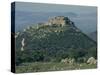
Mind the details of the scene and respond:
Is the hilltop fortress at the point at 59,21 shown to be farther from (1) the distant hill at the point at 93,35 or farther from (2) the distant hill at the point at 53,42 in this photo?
(1) the distant hill at the point at 93,35

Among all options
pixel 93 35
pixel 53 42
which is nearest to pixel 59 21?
pixel 53 42

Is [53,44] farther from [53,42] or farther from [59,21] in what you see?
[59,21]

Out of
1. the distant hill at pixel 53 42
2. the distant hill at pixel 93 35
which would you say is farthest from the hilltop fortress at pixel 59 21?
the distant hill at pixel 93 35

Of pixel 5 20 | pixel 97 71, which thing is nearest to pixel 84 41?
pixel 97 71

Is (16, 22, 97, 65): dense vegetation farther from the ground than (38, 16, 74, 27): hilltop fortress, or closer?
closer

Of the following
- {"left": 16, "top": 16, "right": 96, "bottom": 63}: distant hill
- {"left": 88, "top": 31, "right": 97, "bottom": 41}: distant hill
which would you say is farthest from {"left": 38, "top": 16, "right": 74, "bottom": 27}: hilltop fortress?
{"left": 88, "top": 31, "right": 97, "bottom": 41}: distant hill

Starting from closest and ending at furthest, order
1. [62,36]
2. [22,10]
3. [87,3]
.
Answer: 1. [22,10]
2. [62,36]
3. [87,3]

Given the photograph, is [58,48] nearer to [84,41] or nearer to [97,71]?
[84,41]

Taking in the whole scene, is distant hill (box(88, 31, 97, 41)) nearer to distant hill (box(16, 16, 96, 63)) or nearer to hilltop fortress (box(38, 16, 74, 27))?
distant hill (box(16, 16, 96, 63))
